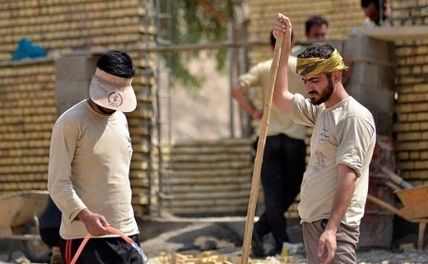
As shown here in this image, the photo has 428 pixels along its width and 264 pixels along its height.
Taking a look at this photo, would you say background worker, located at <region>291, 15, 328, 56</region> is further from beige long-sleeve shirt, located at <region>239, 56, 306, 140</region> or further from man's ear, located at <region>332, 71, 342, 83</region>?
man's ear, located at <region>332, 71, 342, 83</region>

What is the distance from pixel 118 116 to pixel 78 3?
17.5 feet

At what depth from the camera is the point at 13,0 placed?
11547 mm

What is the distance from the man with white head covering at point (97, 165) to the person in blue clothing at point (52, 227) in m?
2.26

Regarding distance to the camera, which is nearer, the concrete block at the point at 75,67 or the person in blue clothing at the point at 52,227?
the person in blue clothing at the point at 52,227

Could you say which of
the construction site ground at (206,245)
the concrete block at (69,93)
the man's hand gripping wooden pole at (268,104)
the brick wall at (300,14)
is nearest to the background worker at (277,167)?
the construction site ground at (206,245)

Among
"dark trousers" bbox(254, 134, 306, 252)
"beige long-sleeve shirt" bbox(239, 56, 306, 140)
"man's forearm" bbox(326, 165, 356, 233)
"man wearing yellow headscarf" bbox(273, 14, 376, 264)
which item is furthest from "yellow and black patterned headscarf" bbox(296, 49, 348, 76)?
"dark trousers" bbox(254, 134, 306, 252)

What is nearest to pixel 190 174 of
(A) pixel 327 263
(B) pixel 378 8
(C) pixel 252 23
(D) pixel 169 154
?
(D) pixel 169 154

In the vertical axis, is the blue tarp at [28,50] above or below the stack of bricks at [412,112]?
above

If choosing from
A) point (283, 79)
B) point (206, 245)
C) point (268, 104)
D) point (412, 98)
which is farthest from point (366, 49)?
point (268, 104)

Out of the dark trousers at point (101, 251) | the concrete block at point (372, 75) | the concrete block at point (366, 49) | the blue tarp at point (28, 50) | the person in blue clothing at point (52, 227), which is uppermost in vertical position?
the concrete block at point (366, 49)

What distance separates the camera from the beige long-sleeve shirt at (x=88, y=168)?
5785mm

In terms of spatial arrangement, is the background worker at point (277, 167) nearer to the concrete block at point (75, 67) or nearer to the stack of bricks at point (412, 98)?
the stack of bricks at point (412, 98)

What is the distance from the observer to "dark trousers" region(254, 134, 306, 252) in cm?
911

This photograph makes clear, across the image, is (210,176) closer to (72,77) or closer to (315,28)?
(72,77)
